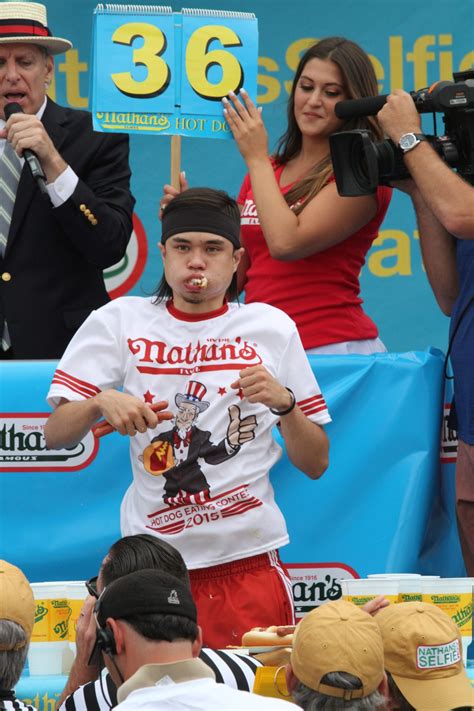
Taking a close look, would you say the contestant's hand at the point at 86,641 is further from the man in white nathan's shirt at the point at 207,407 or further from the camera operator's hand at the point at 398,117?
the camera operator's hand at the point at 398,117

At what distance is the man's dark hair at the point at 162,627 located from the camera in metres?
2.36

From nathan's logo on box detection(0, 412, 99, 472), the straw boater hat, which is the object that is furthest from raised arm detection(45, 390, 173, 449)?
the straw boater hat

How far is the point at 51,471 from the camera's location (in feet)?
14.6

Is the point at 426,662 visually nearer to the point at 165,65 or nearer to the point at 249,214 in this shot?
the point at 249,214

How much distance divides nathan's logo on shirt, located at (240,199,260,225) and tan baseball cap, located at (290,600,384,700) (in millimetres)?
2106

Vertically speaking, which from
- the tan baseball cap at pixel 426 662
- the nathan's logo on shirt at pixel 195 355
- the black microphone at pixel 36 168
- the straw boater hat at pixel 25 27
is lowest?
the tan baseball cap at pixel 426 662

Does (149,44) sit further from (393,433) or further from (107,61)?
(393,433)

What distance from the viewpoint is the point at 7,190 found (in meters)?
4.59

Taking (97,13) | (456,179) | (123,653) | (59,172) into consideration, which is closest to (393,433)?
(456,179)

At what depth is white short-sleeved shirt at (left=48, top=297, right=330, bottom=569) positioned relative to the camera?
350cm

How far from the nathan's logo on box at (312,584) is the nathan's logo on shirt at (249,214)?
1.08 metres

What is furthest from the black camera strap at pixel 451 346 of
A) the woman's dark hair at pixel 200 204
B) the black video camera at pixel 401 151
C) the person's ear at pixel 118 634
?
the person's ear at pixel 118 634

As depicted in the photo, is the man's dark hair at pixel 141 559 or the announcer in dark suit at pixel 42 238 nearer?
the man's dark hair at pixel 141 559

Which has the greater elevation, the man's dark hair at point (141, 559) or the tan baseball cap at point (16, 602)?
the man's dark hair at point (141, 559)
